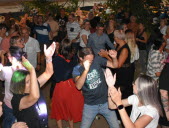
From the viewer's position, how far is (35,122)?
3016mm

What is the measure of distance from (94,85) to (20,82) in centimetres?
117

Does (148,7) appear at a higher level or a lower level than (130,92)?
higher

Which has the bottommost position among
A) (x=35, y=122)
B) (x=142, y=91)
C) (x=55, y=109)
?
(x=55, y=109)

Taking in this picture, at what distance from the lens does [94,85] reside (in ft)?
12.3

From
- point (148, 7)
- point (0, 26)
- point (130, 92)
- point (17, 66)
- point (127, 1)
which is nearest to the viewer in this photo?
point (17, 66)

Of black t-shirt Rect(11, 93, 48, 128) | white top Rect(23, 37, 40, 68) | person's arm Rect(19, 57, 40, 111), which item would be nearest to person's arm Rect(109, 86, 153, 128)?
person's arm Rect(19, 57, 40, 111)

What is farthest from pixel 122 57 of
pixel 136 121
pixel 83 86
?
pixel 136 121

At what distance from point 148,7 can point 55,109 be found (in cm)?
611

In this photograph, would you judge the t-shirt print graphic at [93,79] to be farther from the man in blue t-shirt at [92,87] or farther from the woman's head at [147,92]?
the woman's head at [147,92]

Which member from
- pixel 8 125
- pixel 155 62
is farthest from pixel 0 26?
pixel 155 62

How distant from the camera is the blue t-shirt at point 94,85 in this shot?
3744 millimetres

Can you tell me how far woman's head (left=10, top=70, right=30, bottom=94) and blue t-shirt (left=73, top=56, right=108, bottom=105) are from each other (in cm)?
94

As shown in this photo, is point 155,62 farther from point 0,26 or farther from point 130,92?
point 0,26

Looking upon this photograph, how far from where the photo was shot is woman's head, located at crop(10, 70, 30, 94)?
293 centimetres
